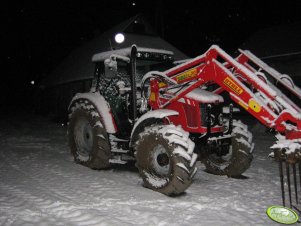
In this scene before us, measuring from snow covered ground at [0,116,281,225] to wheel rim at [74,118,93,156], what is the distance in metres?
0.37

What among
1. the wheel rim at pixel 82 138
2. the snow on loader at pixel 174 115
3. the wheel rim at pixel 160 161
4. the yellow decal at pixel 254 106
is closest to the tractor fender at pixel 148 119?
the snow on loader at pixel 174 115

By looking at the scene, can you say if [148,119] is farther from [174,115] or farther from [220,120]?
[220,120]

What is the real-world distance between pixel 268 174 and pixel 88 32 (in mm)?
Answer: 30810

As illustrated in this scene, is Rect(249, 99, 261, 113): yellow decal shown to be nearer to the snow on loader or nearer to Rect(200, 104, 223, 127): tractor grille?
the snow on loader

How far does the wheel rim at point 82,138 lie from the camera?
8.12 m

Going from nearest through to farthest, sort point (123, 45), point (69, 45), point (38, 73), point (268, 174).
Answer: point (268, 174) < point (123, 45) < point (69, 45) < point (38, 73)

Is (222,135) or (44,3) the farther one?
(44,3)

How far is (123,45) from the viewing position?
1889 cm

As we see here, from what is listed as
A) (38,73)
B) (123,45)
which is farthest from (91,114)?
(38,73)

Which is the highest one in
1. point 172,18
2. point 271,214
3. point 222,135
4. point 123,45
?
point 172,18

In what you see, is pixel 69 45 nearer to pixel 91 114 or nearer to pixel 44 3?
pixel 44 3

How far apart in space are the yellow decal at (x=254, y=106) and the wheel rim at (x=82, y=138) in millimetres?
3970
